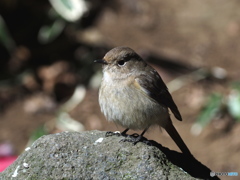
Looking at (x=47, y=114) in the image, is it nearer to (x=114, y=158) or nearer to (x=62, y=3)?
(x=62, y=3)

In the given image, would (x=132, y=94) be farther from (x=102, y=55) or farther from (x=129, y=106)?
(x=102, y=55)

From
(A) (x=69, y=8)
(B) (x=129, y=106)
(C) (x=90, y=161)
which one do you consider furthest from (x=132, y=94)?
(A) (x=69, y=8)

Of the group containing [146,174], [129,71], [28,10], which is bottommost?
[146,174]

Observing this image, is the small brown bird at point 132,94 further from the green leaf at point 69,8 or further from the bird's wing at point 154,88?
the green leaf at point 69,8

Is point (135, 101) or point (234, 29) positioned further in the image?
point (234, 29)

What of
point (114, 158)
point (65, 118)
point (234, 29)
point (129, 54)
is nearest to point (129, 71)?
point (129, 54)

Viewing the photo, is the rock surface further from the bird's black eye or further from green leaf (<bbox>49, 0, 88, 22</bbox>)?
green leaf (<bbox>49, 0, 88, 22</bbox>)
